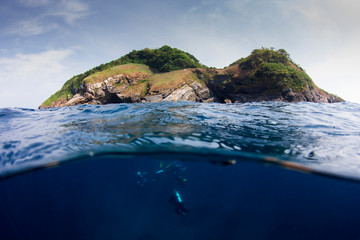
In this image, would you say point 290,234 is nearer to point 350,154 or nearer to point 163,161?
point 350,154

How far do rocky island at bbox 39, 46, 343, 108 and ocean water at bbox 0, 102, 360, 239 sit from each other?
27312 millimetres

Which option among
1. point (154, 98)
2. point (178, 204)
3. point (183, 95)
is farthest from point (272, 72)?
point (178, 204)

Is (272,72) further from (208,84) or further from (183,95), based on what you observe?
(183,95)

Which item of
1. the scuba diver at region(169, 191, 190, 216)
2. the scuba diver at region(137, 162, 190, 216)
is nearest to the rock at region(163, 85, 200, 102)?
the scuba diver at region(137, 162, 190, 216)

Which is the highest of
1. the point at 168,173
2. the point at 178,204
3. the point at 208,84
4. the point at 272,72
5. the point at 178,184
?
the point at 272,72

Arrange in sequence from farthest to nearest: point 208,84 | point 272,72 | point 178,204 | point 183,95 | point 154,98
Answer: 1. point 208,84
2. point 183,95
3. point 154,98
4. point 272,72
5. point 178,204

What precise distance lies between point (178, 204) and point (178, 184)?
763 millimetres

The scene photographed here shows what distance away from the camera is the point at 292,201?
5.12m

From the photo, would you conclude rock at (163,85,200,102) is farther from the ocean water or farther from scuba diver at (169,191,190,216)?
scuba diver at (169,191,190,216)

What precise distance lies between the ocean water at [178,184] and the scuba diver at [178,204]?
1.2 inches

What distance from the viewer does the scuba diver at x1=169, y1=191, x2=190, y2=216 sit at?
473 cm

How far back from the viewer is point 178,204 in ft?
16.0

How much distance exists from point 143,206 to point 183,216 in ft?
4.40

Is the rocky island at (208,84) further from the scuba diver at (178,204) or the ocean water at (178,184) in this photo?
the scuba diver at (178,204)
